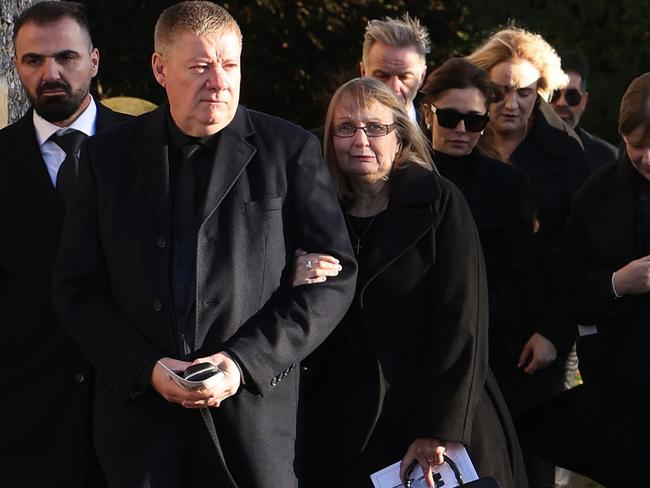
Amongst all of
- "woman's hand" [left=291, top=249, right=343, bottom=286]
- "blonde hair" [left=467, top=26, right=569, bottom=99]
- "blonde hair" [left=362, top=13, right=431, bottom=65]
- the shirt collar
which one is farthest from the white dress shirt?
"blonde hair" [left=467, top=26, right=569, bottom=99]

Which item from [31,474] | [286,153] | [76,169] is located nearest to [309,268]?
[286,153]

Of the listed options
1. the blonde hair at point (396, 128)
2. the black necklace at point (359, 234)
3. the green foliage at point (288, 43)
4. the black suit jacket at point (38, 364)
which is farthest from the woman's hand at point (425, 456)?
the green foliage at point (288, 43)

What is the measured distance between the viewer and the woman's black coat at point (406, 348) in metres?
4.19

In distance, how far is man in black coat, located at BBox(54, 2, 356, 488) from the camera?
12.4 feet

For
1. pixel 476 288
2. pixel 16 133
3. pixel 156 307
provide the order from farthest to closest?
pixel 16 133 < pixel 476 288 < pixel 156 307

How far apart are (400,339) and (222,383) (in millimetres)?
761

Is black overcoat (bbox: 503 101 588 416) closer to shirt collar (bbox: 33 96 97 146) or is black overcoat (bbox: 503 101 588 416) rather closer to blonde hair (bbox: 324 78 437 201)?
blonde hair (bbox: 324 78 437 201)

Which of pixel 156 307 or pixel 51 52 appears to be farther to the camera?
pixel 51 52

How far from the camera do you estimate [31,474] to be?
4.47 m

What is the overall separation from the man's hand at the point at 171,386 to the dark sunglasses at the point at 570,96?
14.9ft

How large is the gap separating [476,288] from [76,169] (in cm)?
131

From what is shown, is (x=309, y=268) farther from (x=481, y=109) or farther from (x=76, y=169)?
(x=481, y=109)

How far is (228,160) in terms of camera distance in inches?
155

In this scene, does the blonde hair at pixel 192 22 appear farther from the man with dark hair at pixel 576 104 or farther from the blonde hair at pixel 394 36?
the man with dark hair at pixel 576 104
